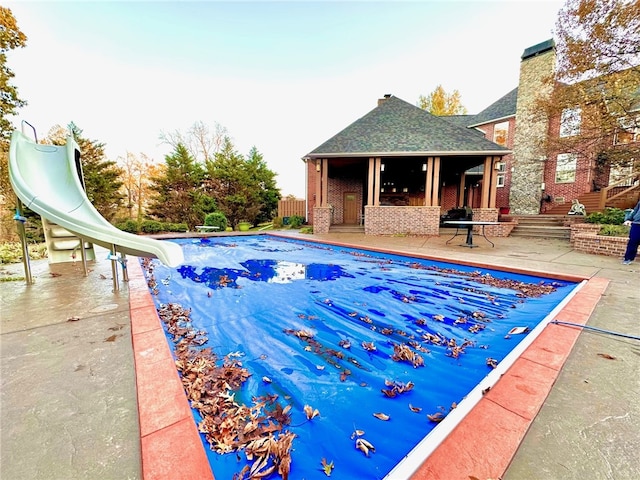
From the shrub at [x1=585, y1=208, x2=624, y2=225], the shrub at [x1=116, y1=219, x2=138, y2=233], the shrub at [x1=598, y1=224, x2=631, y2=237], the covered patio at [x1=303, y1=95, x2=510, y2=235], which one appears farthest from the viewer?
the shrub at [x1=116, y1=219, x2=138, y2=233]

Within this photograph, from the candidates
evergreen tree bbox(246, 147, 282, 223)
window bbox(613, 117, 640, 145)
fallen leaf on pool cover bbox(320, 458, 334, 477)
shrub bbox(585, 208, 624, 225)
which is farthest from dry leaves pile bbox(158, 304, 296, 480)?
evergreen tree bbox(246, 147, 282, 223)

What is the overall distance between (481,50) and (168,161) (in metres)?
18.8

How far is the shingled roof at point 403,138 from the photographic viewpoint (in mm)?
10672

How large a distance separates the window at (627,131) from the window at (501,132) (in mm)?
7028

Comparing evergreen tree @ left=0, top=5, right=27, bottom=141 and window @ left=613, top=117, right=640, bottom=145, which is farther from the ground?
evergreen tree @ left=0, top=5, right=27, bottom=141

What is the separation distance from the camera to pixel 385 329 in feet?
9.04

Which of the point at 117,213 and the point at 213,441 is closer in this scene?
the point at 213,441

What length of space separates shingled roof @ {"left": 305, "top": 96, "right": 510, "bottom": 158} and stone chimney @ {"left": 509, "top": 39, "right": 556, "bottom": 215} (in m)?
5.20

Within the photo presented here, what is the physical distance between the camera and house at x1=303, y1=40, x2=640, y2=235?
10.9 m

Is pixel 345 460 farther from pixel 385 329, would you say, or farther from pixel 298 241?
pixel 298 241

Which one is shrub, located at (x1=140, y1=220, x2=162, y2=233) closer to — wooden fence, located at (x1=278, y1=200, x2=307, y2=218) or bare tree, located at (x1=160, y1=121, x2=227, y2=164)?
wooden fence, located at (x1=278, y1=200, x2=307, y2=218)

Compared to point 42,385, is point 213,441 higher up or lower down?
lower down

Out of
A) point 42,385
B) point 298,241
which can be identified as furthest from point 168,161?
point 42,385

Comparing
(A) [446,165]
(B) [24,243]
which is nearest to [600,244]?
(A) [446,165]
